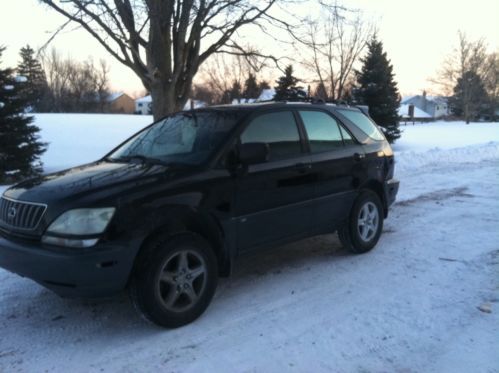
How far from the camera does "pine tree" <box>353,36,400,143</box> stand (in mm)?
23109

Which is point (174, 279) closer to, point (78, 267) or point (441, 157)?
point (78, 267)

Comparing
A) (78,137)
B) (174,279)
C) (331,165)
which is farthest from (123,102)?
(174,279)

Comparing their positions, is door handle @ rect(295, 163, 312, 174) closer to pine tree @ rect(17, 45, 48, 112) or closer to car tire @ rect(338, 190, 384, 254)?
car tire @ rect(338, 190, 384, 254)

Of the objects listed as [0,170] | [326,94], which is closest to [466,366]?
[0,170]

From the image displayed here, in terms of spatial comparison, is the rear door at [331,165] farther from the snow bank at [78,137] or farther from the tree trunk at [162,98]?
the snow bank at [78,137]

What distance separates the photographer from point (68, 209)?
132 inches

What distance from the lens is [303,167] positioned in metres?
4.77

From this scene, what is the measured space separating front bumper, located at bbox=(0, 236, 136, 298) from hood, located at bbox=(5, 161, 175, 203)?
0.40m

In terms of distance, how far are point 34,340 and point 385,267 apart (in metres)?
3.51

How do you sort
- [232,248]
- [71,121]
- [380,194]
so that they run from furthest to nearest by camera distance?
[71,121] < [380,194] < [232,248]

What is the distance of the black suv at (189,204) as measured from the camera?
11.0 feet

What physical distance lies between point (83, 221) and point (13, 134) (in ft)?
39.7

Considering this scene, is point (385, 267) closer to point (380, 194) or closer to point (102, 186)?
point (380, 194)

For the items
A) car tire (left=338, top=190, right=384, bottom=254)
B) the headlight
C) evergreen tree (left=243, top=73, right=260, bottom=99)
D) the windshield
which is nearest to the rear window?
car tire (left=338, top=190, right=384, bottom=254)
